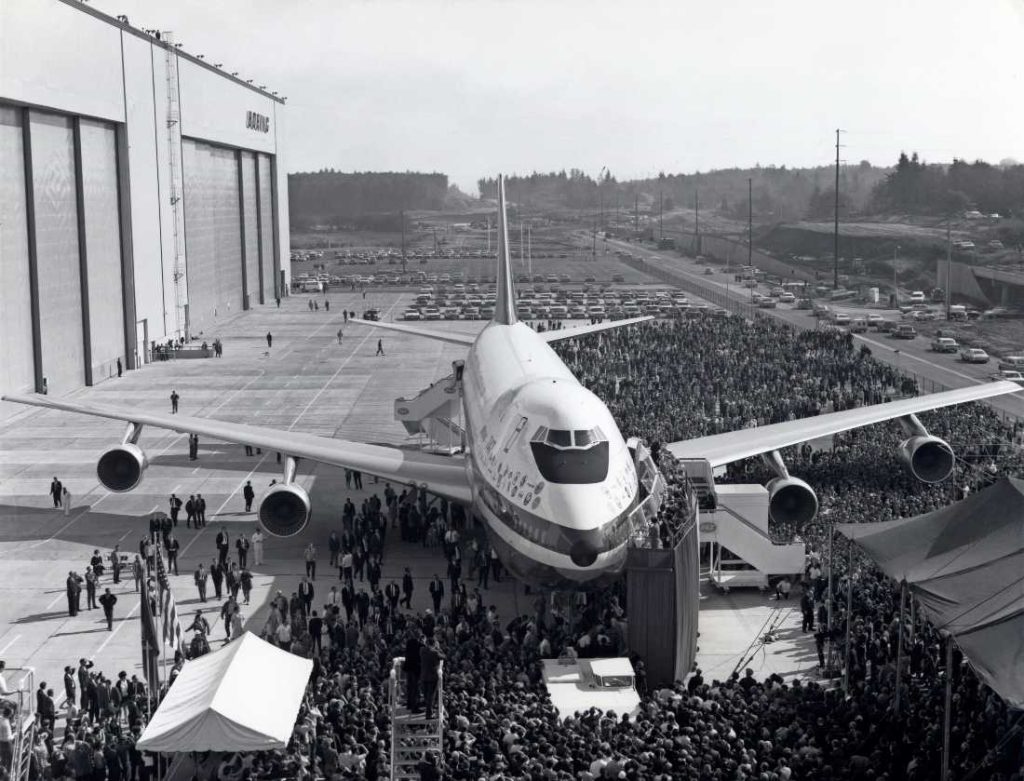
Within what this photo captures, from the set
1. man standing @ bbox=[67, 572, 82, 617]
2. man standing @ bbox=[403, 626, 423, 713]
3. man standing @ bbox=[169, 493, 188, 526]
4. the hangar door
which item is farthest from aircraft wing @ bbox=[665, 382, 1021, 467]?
the hangar door

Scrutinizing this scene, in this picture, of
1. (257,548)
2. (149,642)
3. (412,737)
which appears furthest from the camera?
(257,548)

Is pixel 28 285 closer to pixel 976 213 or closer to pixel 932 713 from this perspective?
pixel 932 713

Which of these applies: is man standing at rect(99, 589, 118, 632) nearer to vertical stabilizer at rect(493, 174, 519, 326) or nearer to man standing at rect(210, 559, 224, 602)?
man standing at rect(210, 559, 224, 602)

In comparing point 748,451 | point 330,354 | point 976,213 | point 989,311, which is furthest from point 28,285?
point 976,213

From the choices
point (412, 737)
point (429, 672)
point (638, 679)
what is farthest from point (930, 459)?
point (412, 737)

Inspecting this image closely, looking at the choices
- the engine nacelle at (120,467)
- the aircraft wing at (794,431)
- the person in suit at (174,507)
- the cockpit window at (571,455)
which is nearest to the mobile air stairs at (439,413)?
the person in suit at (174,507)

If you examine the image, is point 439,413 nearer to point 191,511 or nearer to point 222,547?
point 191,511

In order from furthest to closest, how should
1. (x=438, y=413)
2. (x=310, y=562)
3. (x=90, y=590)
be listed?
(x=438, y=413)
(x=310, y=562)
(x=90, y=590)
